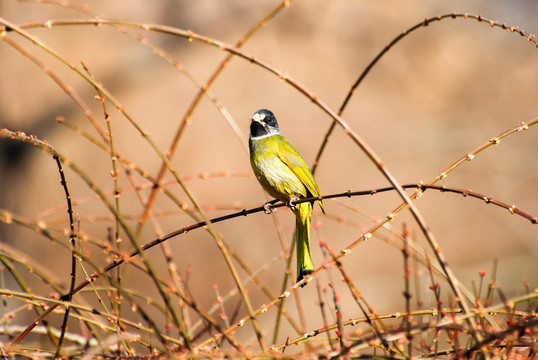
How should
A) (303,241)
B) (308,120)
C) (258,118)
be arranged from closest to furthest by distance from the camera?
(303,241)
(258,118)
(308,120)

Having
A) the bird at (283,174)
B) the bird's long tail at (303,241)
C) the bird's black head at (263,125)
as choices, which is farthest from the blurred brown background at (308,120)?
the bird's long tail at (303,241)

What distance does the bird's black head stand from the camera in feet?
15.8

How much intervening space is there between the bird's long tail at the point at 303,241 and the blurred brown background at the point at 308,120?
5.27m

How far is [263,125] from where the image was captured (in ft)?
15.8

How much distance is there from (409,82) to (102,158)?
6.29m

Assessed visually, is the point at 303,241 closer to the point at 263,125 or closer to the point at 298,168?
the point at 298,168

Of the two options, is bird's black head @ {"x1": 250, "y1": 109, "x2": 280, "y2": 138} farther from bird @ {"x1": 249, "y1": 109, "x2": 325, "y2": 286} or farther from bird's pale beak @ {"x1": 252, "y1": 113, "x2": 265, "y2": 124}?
bird @ {"x1": 249, "y1": 109, "x2": 325, "y2": 286}

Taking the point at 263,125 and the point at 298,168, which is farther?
the point at 263,125

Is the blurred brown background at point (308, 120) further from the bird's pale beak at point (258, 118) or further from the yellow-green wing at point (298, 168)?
the yellow-green wing at point (298, 168)

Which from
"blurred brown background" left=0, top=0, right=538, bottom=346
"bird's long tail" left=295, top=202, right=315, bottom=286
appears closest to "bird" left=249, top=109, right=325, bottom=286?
"bird's long tail" left=295, top=202, right=315, bottom=286

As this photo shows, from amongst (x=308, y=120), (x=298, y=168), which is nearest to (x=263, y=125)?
(x=298, y=168)

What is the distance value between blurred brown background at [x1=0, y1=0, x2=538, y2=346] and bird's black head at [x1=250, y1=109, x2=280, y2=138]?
456 cm

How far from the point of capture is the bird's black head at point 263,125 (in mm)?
4801

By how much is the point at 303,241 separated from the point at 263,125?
1302mm
